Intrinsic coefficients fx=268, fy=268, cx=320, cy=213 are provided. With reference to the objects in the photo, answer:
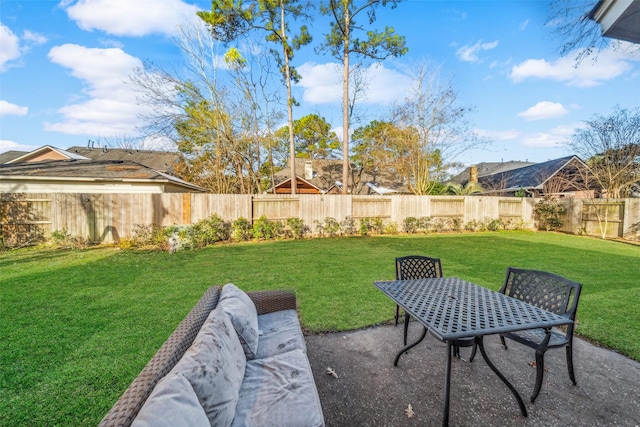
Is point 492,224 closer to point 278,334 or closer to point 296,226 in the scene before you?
point 296,226

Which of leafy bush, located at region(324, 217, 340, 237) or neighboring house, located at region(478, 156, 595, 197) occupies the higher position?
neighboring house, located at region(478, 156, 595, 197)

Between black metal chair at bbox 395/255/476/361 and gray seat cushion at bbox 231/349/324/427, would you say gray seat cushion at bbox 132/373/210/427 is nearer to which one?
gray seat cushion at bbox 231/349/324/427

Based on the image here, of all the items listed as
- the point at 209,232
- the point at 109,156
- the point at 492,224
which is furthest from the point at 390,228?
the point at 109,156

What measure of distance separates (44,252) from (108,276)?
3.92 m

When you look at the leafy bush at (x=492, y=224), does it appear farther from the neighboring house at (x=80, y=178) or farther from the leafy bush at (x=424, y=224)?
the neighboring house at (x=80, y=178)

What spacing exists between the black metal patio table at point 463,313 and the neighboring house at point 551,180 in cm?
1598

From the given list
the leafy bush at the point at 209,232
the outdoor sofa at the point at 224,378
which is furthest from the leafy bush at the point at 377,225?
the outdoor sofa at the point at 224,378

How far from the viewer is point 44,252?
724 centimetres

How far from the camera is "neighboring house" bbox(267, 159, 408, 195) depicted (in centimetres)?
2084

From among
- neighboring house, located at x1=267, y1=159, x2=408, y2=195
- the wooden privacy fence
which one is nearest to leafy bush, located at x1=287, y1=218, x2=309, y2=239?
the wooden privacy fence

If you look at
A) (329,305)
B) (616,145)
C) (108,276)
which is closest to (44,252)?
(108,276)

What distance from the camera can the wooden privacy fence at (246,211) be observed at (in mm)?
7965

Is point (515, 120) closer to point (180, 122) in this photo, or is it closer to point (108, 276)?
point (180, 122)

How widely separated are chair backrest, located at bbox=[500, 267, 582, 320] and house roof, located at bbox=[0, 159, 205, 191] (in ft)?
34.3
